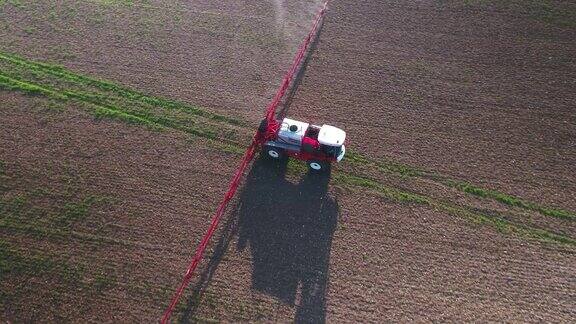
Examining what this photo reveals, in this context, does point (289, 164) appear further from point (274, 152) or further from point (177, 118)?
point (177, 118)

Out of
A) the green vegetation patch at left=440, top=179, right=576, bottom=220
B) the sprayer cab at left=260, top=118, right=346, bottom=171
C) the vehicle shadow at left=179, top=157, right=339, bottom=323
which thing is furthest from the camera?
the green vegetation patch at left=440, top=179, right=576, bottom=220

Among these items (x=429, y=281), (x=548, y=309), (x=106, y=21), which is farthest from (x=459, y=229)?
(x=106, y=21)

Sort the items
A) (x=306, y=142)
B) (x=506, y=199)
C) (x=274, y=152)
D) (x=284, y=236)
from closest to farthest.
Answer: (x=284, y=236) → (x=306, y=142) → (x=506, y=199) → (x=274, y=152)

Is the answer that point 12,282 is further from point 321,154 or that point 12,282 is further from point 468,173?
point 468,173

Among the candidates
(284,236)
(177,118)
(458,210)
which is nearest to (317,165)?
(284,236)

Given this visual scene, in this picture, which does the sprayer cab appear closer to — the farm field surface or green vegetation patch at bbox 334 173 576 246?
the farm field surface

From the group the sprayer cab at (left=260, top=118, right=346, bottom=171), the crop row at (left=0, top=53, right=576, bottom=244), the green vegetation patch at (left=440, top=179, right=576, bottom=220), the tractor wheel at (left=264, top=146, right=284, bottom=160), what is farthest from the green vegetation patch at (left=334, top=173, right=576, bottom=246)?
the tractor wheel at (left=264, top=146, right=284, bottom=160)
